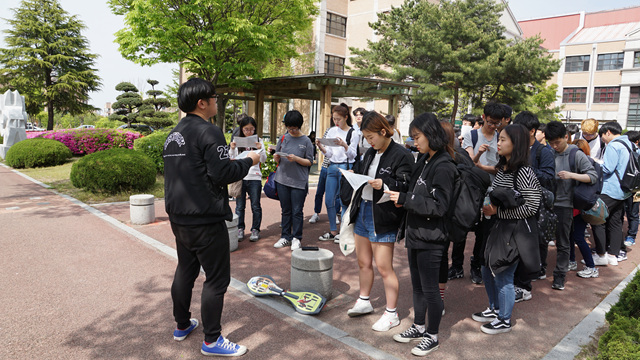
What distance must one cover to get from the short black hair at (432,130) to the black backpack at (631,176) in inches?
164

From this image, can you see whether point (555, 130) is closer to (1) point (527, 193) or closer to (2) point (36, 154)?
(1) point (527, 193)

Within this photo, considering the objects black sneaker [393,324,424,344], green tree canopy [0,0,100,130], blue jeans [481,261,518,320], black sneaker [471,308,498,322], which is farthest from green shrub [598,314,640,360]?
green tree canopy [0,0,100,130]

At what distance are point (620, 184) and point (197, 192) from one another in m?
5.77

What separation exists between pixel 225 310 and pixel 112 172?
266 inches

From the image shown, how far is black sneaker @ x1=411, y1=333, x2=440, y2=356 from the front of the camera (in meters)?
3.21

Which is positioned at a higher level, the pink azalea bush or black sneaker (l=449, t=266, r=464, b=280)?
the pink azalea bush

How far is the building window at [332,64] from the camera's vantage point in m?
34.2

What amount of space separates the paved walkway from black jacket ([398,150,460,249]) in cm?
96

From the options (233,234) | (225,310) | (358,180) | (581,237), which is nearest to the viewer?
(358,180)

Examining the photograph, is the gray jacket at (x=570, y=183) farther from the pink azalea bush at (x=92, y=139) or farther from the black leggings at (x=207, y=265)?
the pink azalea bush at (x=92, y=139)

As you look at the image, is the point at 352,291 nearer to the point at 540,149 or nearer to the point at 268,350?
the point at 268,350

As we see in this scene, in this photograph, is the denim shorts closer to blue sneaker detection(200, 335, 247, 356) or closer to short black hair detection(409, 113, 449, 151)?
short black hair detection(409, 113, 449, 151)

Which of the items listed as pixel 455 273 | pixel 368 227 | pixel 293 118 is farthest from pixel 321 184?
pixel 368 227

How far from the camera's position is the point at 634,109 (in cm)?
4334
